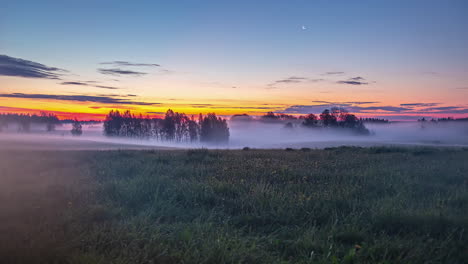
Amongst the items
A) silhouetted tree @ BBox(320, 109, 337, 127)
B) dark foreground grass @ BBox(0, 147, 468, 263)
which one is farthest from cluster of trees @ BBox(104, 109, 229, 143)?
dark foreground grass @ BBox(0, 147, 468, 263)

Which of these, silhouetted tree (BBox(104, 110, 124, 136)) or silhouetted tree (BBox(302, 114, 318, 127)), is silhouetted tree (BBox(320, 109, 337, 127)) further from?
silhouetted tree (BBox(104, 110, 124, 136))

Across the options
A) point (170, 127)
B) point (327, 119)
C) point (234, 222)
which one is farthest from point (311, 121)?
point (234, 222)

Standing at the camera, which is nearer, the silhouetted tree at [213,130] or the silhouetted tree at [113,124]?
the silhouetted tree at [113,124]

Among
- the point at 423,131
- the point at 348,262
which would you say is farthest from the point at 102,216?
the point at 423,131

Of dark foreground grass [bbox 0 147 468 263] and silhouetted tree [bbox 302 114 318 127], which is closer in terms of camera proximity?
dark foreground grass [bbox 0 147 468 263]

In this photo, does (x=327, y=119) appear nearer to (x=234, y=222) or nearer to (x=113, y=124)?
(x=113, y=124)

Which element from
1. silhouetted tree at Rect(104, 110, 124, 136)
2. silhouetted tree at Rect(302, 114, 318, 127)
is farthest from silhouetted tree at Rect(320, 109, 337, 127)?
silhouetted tree at Rect(104, 110, 124, 136)

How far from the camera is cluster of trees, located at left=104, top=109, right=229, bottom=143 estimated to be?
3593 inches

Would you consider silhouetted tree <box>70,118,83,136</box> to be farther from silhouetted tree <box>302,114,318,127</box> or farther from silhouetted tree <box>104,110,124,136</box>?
silhouetted tree <box>302,114,318,127</box>

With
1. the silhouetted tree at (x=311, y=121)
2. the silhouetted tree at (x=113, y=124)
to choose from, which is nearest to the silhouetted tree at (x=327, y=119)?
the silhouetted tree at (x=311, y=121)

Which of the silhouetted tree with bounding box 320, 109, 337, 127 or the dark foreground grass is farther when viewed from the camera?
the silhouetted tree with bounding box 320, 109, 337, 127

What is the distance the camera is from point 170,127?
94.5 m

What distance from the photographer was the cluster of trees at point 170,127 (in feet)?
299

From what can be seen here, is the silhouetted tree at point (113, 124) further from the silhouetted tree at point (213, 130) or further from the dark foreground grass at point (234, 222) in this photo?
the dark foreground grass at point (234, 222)
